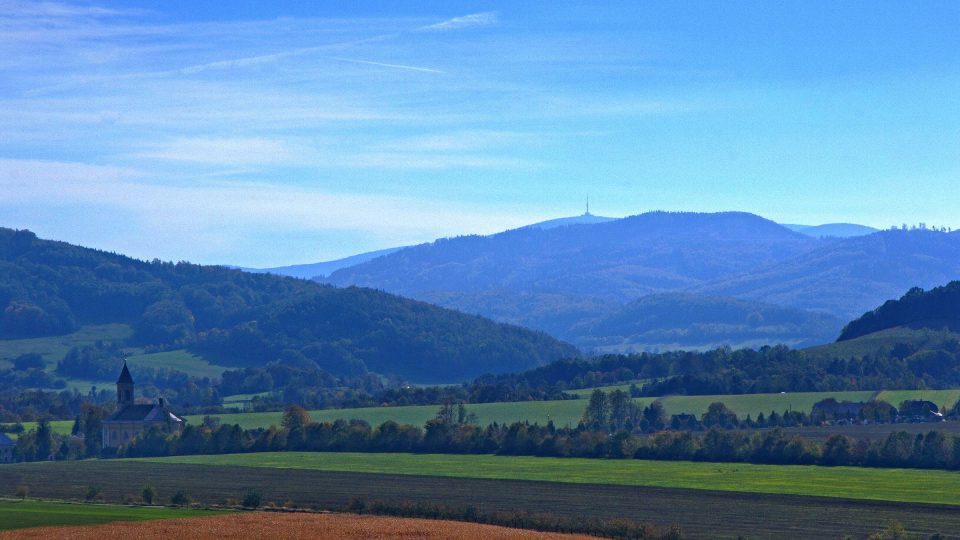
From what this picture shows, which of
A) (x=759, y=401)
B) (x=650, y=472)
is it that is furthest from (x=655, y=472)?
(x=759, y=401)

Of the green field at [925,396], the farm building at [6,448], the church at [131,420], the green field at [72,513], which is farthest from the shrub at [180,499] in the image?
the green field at [925,396]

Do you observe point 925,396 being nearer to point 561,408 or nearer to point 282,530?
point 561,408

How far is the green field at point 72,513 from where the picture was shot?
76812 millimetres

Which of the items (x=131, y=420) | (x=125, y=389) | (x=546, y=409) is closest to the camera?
(x=546, y=409)

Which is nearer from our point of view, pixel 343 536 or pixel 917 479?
pixel 343 536

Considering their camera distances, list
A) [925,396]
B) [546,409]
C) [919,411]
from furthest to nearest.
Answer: [546,409], [925,396], [919,411]

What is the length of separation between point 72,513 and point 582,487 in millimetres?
32669

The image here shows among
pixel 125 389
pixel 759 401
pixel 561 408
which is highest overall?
pixel 125 389

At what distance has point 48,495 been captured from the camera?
3932 inches

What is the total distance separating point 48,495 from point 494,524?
35.0 metres

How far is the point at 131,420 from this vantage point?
173m

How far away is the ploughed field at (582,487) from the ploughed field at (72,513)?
19.4 ft

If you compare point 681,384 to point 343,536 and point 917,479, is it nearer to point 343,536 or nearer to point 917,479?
point 917,479

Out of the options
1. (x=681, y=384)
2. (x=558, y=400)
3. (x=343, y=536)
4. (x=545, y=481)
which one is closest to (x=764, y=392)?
(x=681, y=384)
